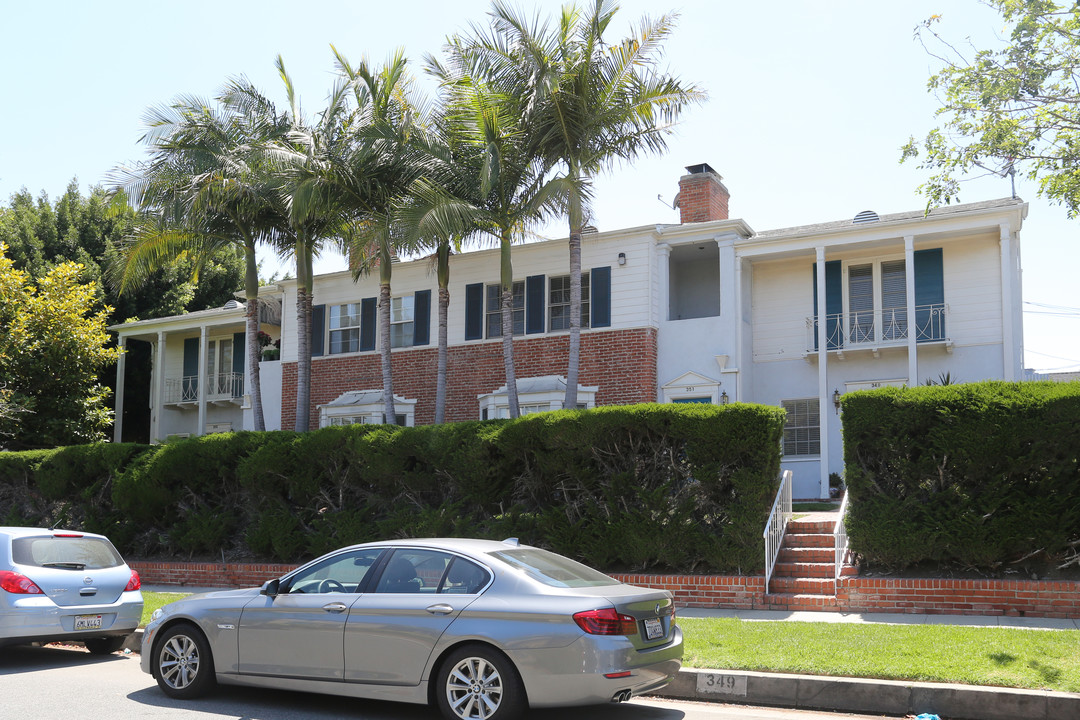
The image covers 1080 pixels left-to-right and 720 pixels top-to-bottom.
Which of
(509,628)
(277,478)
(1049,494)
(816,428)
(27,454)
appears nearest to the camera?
(509,628)

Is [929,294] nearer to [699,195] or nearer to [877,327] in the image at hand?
[877,327]

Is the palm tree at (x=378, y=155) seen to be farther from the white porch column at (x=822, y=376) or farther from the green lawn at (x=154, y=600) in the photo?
the white porch column at (x=822, y=376)

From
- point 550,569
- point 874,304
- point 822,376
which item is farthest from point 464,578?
point 874,304

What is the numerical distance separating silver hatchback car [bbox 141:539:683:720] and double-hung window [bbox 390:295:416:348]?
15658 mm

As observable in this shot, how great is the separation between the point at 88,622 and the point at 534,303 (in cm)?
1335

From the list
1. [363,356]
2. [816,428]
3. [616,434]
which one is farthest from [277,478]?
[816,428]

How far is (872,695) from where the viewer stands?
741 centimetres

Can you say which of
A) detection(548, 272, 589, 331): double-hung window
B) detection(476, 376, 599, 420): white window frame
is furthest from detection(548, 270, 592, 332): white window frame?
detection(476, 376, 599, 420): white window frame

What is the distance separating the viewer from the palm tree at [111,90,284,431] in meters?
19.2

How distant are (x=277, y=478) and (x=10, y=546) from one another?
6454mm

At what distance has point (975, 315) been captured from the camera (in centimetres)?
1930

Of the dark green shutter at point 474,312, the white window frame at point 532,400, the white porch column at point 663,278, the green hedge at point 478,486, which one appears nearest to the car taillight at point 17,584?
the green hedge at point 478,486

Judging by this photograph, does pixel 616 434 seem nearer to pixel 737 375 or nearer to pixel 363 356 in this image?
pixel 737 375

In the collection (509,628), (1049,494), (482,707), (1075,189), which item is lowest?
(482,707)
